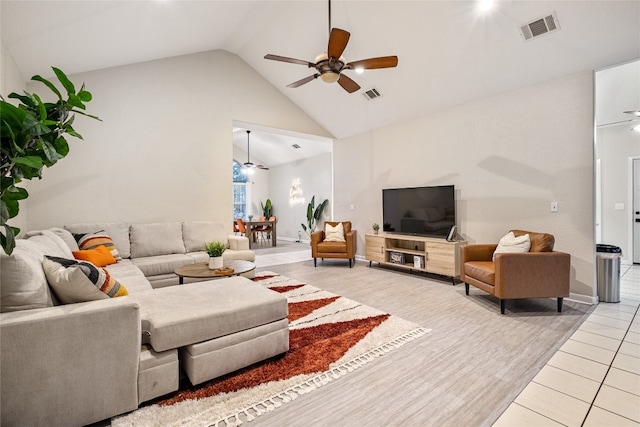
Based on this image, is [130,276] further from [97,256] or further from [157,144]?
[157,144]

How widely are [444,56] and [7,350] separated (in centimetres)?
477

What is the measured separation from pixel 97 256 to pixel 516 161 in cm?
527

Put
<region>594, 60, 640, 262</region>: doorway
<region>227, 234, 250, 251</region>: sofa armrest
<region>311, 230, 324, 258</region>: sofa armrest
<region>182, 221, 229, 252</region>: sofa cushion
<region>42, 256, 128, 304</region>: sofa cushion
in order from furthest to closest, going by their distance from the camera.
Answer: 1. <region>311, 230, 324, 258</region>: sofa armrest
2. <region>594, 60, 640, 262</region>: doorway
3. <region>227, 234, 250, 251</region>: sofa armrest
4. <region>182, 221, 229, 252</region>: sofa cushion
5. <region>42, 256, 128, 304</region>: sofa cushion

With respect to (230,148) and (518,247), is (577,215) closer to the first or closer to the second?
(518,247)

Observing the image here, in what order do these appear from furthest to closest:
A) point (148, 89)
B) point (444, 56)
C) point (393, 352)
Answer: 1. point (148, 89)
2. point (444, 56)
3. point (393, 352)

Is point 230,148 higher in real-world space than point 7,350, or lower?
higher

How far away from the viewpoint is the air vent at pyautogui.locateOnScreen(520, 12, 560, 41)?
2.94 meters

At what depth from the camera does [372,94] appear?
487 cm

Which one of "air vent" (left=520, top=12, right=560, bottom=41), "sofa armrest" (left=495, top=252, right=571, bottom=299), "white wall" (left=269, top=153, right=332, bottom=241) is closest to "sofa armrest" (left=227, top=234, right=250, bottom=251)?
A: "sofa armrest" (left=495, top=252, right=571, bottom=299)

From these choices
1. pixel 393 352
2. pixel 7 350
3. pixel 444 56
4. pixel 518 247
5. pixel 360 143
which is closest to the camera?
pixel 7 350

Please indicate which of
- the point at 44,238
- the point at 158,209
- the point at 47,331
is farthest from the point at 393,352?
the point at 158,209

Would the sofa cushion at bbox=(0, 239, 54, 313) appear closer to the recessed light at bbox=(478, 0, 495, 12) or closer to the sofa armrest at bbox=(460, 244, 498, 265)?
the sofa armrest at bbox=(460, 244, 498, 265)

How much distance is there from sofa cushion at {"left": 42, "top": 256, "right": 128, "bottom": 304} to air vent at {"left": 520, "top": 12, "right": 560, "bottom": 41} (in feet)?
14.6

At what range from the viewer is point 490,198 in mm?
4035
